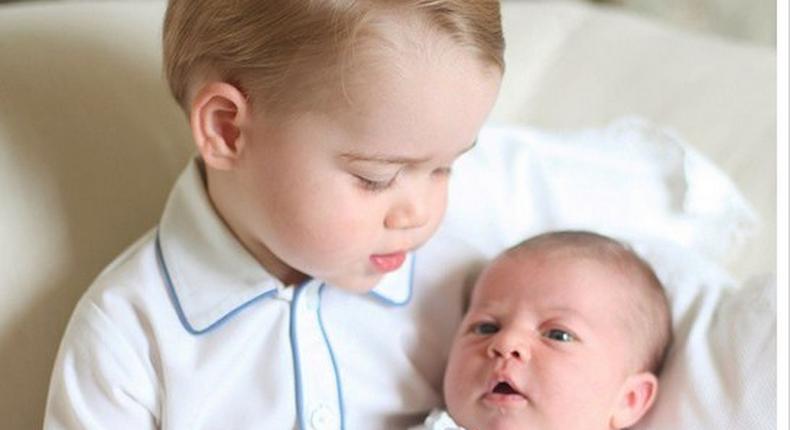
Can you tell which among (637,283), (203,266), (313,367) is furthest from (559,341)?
(203,266)

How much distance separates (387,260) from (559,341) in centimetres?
17

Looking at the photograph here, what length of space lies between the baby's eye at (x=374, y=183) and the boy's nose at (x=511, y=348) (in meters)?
0.19

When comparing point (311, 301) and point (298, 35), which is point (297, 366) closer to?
point (311, 301)

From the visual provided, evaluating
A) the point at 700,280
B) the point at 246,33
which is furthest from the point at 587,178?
the point at 246,33

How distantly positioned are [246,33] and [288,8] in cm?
4

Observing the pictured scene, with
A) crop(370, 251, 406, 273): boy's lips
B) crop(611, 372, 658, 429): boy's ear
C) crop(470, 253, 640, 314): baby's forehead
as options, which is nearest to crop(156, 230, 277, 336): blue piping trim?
crop(370, 251, 406, 273): boy's lips

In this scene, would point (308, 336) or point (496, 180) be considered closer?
point (308, 336)

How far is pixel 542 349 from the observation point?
1083 mm

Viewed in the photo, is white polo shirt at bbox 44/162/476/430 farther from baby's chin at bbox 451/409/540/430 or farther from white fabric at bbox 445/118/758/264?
white fabric at bbox 445/118/758/264

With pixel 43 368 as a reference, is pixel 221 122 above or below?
above

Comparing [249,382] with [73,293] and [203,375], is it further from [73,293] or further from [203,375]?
[73,293]

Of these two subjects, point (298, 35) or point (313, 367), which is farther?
point (313, 367)

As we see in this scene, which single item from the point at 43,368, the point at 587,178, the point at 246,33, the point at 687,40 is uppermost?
the point at 246,33

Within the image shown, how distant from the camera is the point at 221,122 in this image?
1.02m
